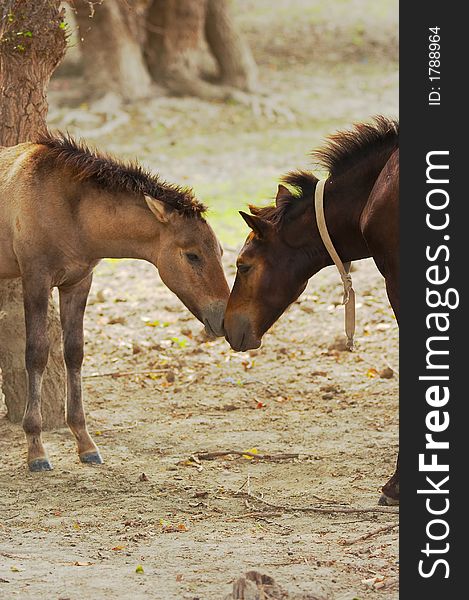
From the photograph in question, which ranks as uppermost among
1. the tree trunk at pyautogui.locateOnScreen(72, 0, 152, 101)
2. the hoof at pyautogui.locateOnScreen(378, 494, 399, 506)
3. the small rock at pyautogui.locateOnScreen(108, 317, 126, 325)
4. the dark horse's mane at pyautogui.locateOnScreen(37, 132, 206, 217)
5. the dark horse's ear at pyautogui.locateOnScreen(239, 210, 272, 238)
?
the tree trunk at pyautogui.locateOnScreen(72, 0, 152, 101)

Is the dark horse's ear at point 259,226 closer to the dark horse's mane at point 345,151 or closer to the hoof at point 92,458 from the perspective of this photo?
the dark horse's mane at point 345,151

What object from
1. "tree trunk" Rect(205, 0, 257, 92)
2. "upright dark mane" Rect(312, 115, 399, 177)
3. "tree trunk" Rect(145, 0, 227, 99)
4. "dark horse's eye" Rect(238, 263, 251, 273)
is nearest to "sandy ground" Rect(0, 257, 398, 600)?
"dark horse's eye" Rect(238, 263, 251, 273)

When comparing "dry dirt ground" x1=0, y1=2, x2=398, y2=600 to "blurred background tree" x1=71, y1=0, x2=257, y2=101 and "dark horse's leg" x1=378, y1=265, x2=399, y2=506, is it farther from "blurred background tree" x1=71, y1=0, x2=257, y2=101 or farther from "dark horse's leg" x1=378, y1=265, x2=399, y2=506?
"blurred background tree" x1=71, y1=0, x2=257, y2=101

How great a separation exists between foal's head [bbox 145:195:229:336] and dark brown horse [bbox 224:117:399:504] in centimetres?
23

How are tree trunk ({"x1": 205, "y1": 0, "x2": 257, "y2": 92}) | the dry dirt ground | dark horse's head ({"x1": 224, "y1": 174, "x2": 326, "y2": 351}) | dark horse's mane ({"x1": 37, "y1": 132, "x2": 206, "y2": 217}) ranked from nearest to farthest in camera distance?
the dry dirt ground
dark horse's head ({"x1": 224, "y1": 174, "x2": 326, "y2": 351})
dark horse's mane ({"x1": 37, "y1": 132, "x2": 206, "y2": 217})
tree trunk ({"x1": 205, "y1": 0, "x2": 257, "y2": 92})

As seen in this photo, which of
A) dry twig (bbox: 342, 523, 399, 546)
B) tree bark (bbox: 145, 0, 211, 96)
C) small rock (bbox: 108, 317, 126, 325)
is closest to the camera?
dry twig (bbox: 342, 523, 399, 546)

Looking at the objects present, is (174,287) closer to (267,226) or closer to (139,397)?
(267,226)

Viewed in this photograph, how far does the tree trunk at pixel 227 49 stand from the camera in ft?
66.4

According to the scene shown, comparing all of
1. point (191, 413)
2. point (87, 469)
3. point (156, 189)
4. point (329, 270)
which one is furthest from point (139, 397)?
point (329, 270)

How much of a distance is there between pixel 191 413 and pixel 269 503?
6.78 ft

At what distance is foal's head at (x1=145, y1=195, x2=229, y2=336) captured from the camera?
6.44 meters

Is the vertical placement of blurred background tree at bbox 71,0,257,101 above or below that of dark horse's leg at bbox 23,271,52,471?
above

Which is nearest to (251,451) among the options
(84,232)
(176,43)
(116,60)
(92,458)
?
(92,458)

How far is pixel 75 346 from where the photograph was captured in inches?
272
